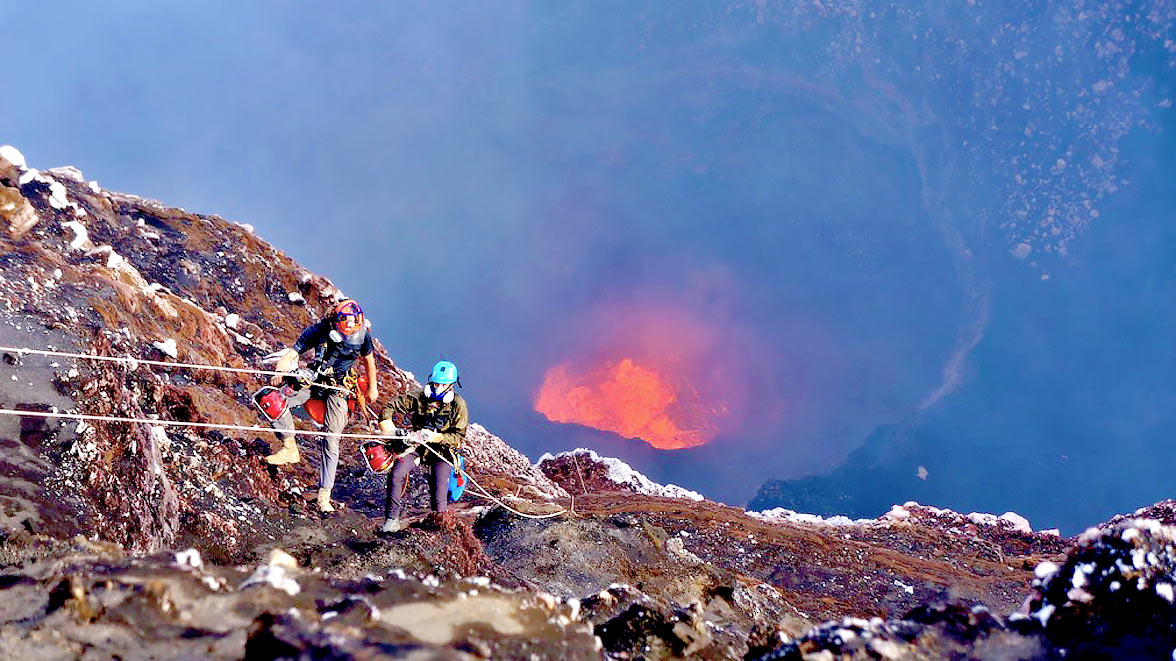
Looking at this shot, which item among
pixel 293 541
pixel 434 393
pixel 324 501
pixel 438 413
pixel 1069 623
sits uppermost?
pixel 434 393

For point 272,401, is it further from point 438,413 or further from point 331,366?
point 438,413

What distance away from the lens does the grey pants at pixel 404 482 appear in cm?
1029

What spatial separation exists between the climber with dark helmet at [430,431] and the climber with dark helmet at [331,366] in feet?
3.10

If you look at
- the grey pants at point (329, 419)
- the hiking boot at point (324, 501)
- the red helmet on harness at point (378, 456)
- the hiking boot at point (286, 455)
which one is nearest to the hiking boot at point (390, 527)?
the red helmet on harness at point (378, 456)

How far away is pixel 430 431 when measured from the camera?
33.2 ft

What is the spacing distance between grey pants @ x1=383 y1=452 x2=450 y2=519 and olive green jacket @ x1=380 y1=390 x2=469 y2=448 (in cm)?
53

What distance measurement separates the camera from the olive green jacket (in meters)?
10.1

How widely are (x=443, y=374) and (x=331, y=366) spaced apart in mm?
1984

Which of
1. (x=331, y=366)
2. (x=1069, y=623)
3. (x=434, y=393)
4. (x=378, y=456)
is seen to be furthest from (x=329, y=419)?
(x=1069, y=623)

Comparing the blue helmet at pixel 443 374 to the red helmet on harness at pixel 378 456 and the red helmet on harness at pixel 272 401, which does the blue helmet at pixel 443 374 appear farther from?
the red helmet on harness at pixel 272 401

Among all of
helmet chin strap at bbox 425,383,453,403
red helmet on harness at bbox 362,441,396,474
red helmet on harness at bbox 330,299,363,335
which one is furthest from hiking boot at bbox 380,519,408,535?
red helmet on harness at bbox 330,299,363,335

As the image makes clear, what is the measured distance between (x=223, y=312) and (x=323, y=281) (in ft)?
17.7

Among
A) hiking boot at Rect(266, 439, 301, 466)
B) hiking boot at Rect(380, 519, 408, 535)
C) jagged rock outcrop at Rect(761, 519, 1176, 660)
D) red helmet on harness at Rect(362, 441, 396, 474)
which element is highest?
hiking boot at Rect(266, 439, 301, 466)

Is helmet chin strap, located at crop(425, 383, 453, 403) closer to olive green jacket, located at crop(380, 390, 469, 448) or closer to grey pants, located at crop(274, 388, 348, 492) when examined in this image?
olive green jacket, located at crop(380, 390, 469, 448)
